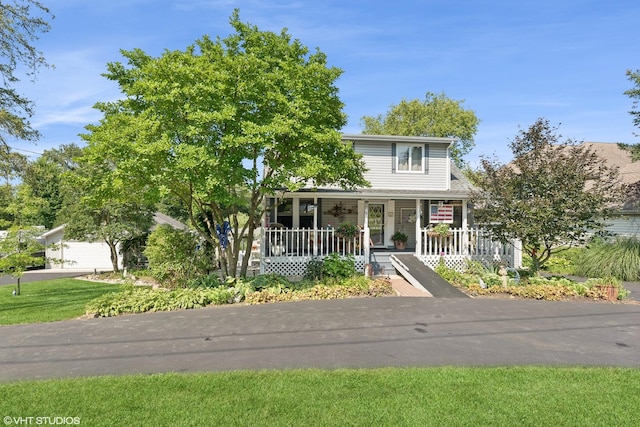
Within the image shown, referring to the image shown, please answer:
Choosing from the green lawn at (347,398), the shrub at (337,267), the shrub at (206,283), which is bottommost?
A: the green lawn at (347,398)

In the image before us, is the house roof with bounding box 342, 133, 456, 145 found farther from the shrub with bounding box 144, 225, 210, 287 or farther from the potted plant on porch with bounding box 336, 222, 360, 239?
the shrub with bounding box 144, 225, 210, 287

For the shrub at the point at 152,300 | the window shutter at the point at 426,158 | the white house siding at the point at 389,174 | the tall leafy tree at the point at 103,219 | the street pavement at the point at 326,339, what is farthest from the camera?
the tall leafy tree at the point at 103,219

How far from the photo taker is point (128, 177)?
934 centimetres

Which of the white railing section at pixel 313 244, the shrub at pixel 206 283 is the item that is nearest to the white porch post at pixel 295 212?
the white railing section at pixel 313 244

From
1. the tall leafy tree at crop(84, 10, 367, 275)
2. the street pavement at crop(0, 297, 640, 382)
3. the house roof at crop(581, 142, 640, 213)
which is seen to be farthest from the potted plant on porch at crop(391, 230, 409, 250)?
the house roof at crop(581, 142, 640, 213)

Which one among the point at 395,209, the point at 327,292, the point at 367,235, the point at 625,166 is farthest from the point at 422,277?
the point at 625,166

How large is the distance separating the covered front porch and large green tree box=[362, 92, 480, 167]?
709 inches

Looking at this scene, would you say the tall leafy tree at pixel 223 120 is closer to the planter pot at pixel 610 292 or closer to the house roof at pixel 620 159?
the planter pot at pixel 610 292

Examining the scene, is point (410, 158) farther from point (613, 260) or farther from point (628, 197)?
point (628, 197)

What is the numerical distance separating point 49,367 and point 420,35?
1339cm

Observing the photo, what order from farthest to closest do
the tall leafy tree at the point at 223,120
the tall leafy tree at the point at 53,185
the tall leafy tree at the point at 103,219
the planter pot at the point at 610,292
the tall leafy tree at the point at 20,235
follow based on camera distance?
the tall leafy tree at the point at 53,185
the tall leafy tree at the point at 103,219
the tall leafy tree at the point at 20,235
the planter pot at the point at 610,292
the tall leafy tree at the point at 223,120

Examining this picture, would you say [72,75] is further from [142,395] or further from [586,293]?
[586,293]

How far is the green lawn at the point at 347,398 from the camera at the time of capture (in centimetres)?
359

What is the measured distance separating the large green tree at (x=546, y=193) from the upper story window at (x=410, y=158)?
14.8 feet
